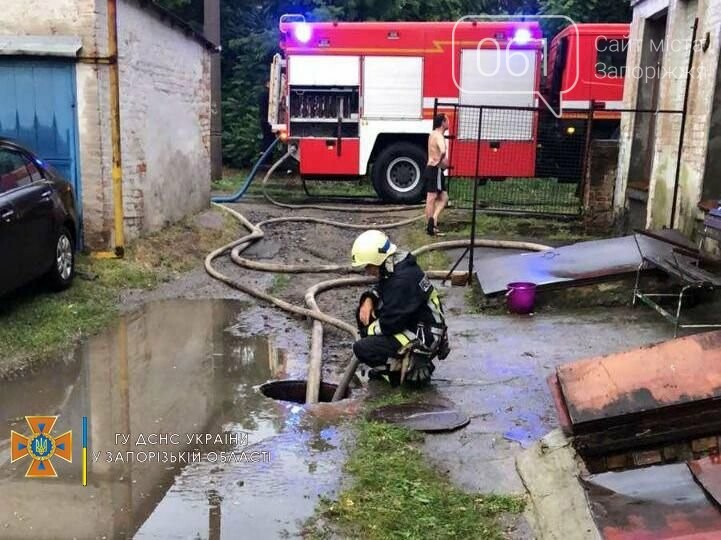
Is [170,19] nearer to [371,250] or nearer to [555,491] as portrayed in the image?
[371,250]

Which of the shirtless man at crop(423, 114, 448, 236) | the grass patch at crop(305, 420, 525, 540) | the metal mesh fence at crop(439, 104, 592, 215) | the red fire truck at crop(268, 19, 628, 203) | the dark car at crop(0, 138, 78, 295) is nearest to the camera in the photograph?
the grass patch at crop(305, 420, 525, 540)

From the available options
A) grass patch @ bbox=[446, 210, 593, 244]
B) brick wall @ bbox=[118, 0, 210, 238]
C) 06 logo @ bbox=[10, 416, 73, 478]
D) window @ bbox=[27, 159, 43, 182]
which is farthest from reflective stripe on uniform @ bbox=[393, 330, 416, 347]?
grass patch @ bbox=[446, 210, 593, 244]

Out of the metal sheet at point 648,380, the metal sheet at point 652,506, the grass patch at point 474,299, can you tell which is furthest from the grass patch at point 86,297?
the metal sheet at point 652,506

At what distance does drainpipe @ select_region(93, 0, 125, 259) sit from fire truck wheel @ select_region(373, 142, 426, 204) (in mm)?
6362

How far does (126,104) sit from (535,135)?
7765 mm

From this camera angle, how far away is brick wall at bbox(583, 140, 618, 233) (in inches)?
438

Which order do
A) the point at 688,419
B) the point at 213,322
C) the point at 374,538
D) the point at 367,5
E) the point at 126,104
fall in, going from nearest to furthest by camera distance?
the point at 374,538
the point at 688,419
the point at 213,322
the point at 126,104
the point at 367,5

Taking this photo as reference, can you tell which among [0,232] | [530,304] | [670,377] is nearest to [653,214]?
[530,304]

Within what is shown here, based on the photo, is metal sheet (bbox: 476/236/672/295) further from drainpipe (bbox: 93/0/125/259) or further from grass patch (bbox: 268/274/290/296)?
drainpipe (bbox: 93/0/125/259)

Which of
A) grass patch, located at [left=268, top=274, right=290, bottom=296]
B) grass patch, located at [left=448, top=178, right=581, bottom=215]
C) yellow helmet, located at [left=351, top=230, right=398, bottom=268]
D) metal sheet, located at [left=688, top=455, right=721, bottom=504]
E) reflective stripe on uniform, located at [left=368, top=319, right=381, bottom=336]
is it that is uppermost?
yellow helmet, located at [left=351, top=230, right=398, bottom=268]

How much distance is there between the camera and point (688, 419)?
11.9ft

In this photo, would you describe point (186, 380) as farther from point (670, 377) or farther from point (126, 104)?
point (126, 104)

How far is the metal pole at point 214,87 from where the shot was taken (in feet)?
51.2

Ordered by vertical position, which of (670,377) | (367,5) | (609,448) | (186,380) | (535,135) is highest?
(367,5)
